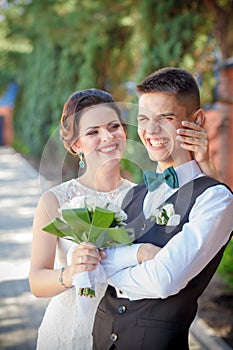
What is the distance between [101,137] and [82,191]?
0.25m

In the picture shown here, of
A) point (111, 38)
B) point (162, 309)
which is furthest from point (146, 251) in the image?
point (111, 38)

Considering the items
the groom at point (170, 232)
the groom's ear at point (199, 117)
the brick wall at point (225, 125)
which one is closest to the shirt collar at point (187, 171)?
the groom at point (170, 232)

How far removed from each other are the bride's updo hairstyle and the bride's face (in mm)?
28

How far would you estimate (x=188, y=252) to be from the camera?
166 centimetres

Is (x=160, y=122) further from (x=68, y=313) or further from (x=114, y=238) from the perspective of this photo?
(x=68, y=313)

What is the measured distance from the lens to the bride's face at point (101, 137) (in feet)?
6.23

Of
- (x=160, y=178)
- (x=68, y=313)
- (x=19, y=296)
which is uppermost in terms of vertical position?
(x=160, y=178)

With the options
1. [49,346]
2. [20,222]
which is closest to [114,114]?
[49,346]

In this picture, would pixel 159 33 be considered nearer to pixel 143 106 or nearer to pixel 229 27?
pixel 229 27

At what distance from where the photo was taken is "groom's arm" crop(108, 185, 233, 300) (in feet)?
5.45

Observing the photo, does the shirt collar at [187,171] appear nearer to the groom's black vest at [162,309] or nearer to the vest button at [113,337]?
the groom's black vest at [162,309]

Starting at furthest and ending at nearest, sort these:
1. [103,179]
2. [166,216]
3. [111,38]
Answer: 1. [111,38]
2. [103,179]
3. [166,216]

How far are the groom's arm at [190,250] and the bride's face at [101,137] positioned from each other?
34 centimetres

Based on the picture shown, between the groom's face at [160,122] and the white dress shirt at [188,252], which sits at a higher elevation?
the groom's face at [160,122]
